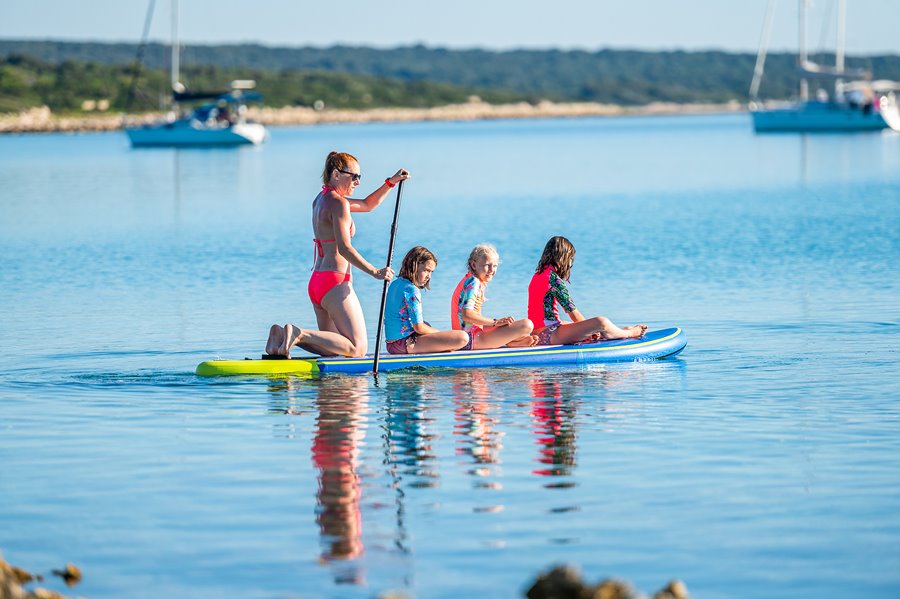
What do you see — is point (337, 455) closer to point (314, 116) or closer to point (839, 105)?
point (839, 105)

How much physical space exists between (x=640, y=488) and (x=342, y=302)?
3.92 meters

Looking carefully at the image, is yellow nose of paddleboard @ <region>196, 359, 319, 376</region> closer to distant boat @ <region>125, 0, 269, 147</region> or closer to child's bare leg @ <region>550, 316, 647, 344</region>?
child's bare leg @ <region>550, 316, 647, 344</region>

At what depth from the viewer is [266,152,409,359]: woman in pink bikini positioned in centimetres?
1146

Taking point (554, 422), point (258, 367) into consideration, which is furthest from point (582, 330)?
point (258, 367)

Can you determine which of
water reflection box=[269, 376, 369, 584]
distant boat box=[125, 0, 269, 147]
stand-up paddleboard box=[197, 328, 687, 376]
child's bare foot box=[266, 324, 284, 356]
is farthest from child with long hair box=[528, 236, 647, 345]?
distant boat box=[125, 0, 269, 147]

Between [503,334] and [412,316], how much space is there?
81 centimetres

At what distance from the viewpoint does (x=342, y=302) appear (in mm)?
11781

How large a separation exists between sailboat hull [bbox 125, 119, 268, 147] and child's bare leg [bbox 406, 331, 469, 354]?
67801mm

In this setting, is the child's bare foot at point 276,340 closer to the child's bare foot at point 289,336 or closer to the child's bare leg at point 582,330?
the child's bare foot at point 289,336

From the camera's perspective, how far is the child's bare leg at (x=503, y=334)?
12414 millimetres

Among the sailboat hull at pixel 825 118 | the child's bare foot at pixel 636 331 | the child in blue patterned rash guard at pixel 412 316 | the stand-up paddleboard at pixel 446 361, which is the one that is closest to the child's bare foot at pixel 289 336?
the stand-up paddleboard at pixel 446 361

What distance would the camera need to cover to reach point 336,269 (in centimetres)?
1175

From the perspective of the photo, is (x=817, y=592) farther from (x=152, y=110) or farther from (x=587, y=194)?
(x=152, y=110)

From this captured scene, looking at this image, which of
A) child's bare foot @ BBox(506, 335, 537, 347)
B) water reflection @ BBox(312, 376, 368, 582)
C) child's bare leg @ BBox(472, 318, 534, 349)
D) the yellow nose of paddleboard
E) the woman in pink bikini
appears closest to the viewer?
water reflection @ BBox(312, 376, 368, 582)
